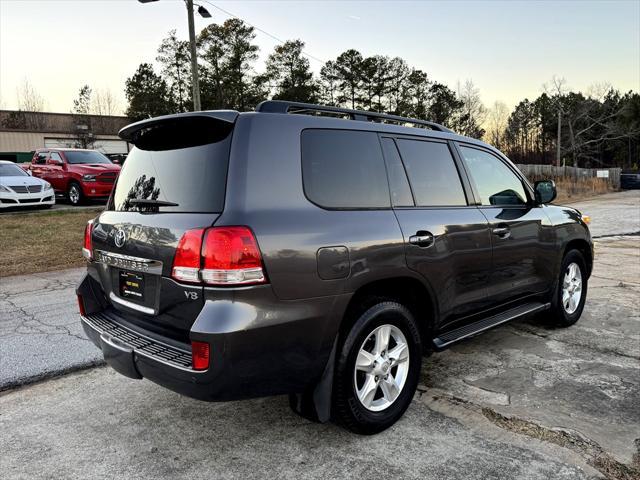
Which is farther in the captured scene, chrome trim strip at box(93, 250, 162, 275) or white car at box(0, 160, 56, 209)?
white car at box(0, 160, 56, 209)

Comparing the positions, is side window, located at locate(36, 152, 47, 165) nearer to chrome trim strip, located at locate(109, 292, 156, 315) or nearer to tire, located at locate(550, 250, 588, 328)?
chrome trim strip, located at locate(109, 292, 156, 315)

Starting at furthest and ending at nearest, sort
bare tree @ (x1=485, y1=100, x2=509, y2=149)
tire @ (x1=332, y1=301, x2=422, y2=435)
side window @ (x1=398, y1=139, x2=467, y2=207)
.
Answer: bare tree @ (x1=485, y1=100, x2=509, y2=149), side window @ (x1=398, y1=139, x2=467, y2=207), tire @ (x1=332, y1=301, x2=422, y2=435)

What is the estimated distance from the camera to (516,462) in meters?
2.61

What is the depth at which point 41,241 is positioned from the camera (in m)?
10.3

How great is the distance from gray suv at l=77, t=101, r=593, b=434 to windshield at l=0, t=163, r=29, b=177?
1382 cm

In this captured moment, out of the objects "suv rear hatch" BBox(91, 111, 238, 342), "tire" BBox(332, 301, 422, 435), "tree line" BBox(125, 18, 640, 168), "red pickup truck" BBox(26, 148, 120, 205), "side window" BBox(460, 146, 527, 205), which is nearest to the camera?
"suv rear hatch" BBox(91, 111, 238, 342)

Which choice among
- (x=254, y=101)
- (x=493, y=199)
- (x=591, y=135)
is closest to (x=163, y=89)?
(x=254, y=101)

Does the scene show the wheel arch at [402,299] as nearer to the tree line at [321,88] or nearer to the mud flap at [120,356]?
the mud flap at [120,356]

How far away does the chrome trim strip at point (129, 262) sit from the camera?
8.52ft

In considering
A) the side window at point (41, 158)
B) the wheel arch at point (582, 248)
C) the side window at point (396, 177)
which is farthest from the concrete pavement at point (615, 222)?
the side window at point (41, 158)

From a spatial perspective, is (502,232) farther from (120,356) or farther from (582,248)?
(120,356)

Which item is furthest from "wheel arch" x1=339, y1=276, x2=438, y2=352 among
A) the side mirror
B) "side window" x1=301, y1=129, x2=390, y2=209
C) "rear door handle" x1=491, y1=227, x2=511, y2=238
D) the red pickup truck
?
the red pickup truck

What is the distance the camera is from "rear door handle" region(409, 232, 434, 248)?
3066 millimetres

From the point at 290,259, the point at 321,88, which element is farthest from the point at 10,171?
the point at 321,88
